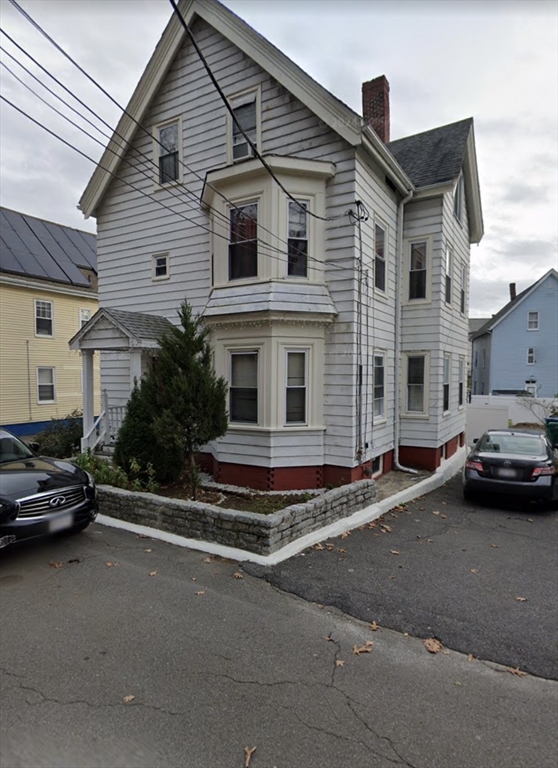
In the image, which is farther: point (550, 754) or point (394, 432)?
point (394, 432)

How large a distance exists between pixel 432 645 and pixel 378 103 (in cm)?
1360

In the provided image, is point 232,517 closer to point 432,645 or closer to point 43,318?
point 432,645

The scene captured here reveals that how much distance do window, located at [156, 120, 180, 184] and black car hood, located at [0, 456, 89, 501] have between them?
786 centimetres

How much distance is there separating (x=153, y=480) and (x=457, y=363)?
10151mm

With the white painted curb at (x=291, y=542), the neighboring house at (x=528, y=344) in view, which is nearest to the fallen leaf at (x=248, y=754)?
the white painted curb at (x=291, y=542)

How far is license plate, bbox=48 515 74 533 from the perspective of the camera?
548cm

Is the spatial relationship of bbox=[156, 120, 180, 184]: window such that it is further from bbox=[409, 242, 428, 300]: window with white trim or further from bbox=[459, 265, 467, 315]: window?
→ bbox=[459, 265, 467, 315]: window

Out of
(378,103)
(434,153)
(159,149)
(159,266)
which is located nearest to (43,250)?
(159,149)

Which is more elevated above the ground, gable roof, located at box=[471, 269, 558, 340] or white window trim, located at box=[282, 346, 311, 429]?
gable roof, located at box=[471, 269, 558, 340]

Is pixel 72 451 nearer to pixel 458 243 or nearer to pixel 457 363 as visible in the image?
pixel 457 363

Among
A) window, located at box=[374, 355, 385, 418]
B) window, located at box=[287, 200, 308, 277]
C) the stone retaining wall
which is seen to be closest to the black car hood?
the stone retaining wall

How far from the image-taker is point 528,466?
8.55 meters

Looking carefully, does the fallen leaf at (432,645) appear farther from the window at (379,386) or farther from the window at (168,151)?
the window at (168,151)

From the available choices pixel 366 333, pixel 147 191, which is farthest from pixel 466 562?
pixel 147 191
